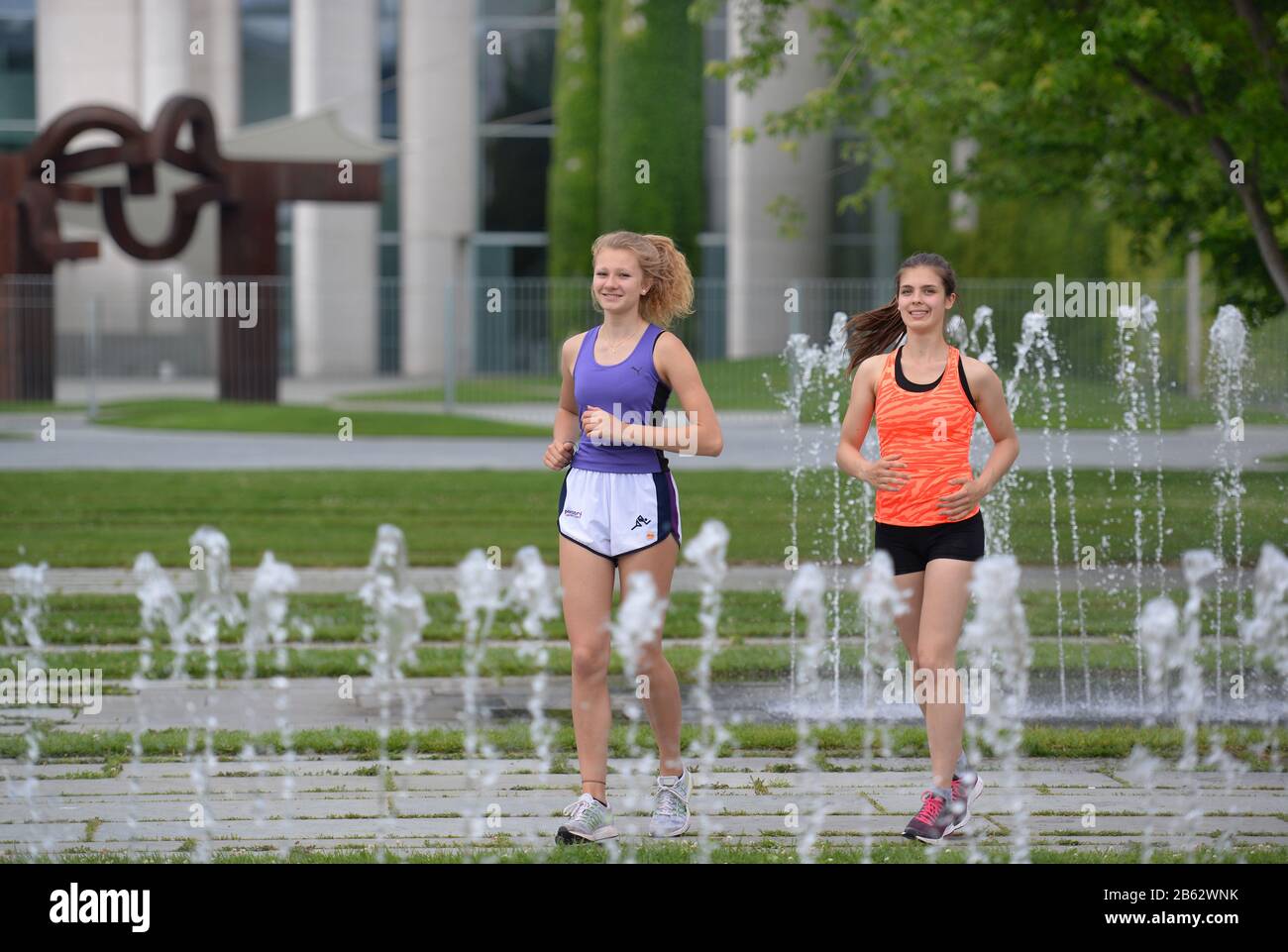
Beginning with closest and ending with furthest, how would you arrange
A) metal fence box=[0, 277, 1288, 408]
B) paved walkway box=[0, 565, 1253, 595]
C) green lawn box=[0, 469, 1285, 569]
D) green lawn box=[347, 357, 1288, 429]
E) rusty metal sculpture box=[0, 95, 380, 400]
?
paved walkway box=[0, 565, 1253, 595], green lawn box=[0, 469, 1285, 569], green lawn box=[347, 357, 1288, 429], metal fence box=[0, 277, 1288, 408], rusty metal sculpture box=[0, 95, 380, 400]

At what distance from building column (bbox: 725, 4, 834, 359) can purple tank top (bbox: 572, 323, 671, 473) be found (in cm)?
2843

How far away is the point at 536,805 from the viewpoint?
17.8ft

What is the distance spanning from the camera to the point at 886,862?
183 inches

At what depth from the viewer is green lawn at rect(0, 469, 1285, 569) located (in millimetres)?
11789

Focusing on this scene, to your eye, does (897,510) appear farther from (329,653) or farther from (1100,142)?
(1100,142)

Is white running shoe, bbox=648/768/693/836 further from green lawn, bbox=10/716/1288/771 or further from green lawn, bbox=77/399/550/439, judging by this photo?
green lawn, bbox=77/399/550/439

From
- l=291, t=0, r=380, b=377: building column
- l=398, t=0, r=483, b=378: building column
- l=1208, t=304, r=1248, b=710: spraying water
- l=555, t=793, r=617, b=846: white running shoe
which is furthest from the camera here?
l=398, t=0, r=483, b=378: building column

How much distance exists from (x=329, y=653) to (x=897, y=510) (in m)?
4.01

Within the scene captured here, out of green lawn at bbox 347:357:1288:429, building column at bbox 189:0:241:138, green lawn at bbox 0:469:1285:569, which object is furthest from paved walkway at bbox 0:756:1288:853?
building column at bbox 189:0:241:138

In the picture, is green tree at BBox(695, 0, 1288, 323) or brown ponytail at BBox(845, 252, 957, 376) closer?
brown ponytail at BBox(845, 252, 957, 376)

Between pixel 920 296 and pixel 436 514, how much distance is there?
31.1 ft

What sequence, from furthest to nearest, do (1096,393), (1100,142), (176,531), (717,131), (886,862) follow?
(717,131), (1096,393), (1100,142), (176,531), (886,862)

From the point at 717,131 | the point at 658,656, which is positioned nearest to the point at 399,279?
the point at 717,131

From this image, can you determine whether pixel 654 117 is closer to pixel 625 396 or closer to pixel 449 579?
pixel 449 579
